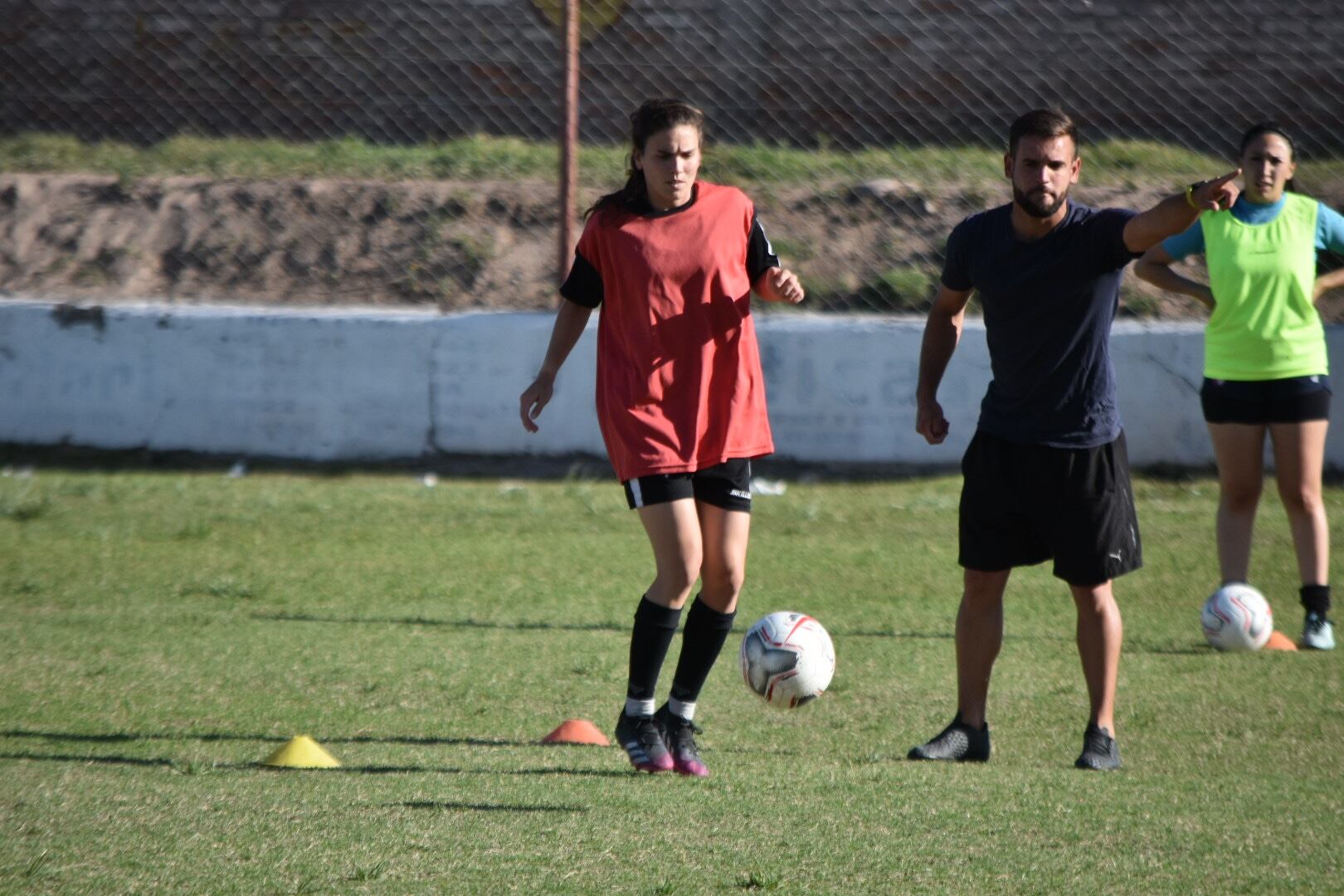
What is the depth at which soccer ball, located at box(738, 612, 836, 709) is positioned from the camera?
450 centimetres

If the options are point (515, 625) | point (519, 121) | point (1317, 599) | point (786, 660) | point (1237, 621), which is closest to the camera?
point (786, 660)

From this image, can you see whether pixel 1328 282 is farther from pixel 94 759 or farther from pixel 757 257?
pixel 94 759

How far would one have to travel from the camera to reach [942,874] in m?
3.43

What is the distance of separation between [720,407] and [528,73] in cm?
1003

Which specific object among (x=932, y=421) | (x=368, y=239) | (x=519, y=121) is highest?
(x=519, y=121)

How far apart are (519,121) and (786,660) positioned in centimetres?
986

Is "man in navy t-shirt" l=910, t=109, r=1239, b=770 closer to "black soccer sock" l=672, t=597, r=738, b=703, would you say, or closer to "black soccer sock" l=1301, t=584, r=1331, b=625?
"black soccer sock" l=672, t=597, r=738, b=703

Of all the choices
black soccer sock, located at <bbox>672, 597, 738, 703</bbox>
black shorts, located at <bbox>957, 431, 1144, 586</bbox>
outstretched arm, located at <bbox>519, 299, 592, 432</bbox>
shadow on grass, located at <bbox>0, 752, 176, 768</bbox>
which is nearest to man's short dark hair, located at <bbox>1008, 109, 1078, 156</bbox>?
black shorts, located at <bbox>957, 431, 1144, 586</bbox>

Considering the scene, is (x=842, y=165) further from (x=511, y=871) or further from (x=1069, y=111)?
(x=511, y=871)

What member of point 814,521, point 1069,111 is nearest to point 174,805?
point 814,521

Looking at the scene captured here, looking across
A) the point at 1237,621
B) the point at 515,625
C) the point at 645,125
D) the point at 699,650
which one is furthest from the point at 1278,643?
the point at 645,125

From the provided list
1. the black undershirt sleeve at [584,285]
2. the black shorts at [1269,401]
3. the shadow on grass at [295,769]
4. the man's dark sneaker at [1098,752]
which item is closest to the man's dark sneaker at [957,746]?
the man's dark sneaker at [1098,752]

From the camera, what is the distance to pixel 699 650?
15.2 ft

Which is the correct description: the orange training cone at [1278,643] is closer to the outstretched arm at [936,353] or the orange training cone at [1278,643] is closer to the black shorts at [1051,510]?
the black shorts at [1051,510]
